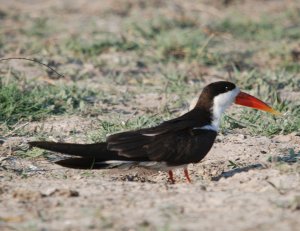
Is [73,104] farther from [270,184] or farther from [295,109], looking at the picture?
[270,184]

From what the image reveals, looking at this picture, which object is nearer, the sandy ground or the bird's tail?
the sandy ground

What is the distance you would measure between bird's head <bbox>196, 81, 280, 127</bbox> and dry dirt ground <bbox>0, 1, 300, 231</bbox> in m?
0.26

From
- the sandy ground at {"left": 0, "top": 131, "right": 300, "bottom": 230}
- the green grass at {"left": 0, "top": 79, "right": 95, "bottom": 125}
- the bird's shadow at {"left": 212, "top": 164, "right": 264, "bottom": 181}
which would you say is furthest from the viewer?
the green grass at {"left": 0, "top": 79, "right": 95, "bottom": 125}

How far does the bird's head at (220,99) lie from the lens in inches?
223

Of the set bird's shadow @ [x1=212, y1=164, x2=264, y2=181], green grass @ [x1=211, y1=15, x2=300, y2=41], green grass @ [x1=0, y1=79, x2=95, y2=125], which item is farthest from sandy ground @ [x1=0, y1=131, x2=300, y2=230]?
green grass @ [x1=211, y1=15, x2=300, y2=41]

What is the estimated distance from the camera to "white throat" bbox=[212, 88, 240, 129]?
559 cm

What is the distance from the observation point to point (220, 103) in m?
5.69

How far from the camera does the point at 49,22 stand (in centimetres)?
996

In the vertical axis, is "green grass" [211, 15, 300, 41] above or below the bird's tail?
below

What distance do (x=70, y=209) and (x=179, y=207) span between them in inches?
22.9

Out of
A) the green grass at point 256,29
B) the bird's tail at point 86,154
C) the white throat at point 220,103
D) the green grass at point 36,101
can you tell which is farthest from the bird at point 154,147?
the green grass at point 256,29

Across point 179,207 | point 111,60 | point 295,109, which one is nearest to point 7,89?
point 111,60

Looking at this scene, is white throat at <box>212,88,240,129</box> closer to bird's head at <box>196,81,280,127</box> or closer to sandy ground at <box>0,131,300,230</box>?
bird's head at <box>196,81,280,127</box>

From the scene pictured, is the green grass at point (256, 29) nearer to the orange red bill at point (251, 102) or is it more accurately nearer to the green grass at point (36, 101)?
the green grass at point (36, 101)
